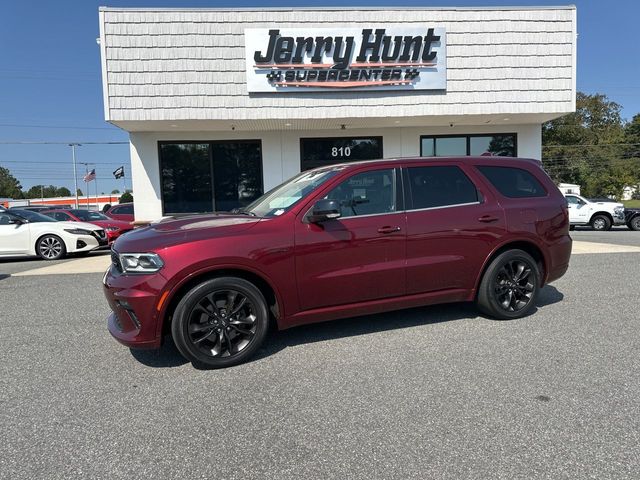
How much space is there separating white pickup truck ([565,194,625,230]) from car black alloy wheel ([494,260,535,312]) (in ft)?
50.9

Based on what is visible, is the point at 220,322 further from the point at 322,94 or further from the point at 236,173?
the point at 236,173

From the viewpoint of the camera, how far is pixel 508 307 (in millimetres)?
4746

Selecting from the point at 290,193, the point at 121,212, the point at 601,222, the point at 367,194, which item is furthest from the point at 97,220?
the point at 601,222

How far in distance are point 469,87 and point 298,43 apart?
4.97 m

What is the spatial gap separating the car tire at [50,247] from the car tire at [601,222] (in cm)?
1926

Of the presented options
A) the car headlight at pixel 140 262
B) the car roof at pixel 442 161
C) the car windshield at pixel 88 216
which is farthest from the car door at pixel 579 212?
the car headlight at pixel 140 262

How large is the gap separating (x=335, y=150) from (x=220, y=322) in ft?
37.6

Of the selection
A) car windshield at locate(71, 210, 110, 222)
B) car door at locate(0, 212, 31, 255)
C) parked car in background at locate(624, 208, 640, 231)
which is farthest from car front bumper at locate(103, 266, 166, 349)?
parked car in background at locate(624, 208, 640, 231)

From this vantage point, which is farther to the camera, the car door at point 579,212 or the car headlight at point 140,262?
the car door at point 579,212

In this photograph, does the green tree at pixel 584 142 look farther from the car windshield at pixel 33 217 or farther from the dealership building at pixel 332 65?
the car windshield at pixel 33 217

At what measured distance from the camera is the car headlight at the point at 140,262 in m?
3.46

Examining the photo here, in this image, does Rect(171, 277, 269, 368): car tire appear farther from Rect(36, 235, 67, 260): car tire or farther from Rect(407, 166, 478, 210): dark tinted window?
Rect(36, 235, 67, 260): car tire

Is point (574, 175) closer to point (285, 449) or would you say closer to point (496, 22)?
point (496, 22)

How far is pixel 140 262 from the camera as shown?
351 centimetres
